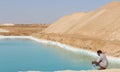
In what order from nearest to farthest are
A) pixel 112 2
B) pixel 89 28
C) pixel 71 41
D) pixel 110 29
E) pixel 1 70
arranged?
pixel 1 70 → pixel 71 41 → pixel 110 29 → pixel 89 28 → pixel 112 2

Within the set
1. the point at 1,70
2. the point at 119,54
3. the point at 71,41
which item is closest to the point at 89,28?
the point at 71,41

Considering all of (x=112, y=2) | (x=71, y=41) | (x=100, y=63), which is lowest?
(x=100, y=63)

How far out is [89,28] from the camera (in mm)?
60719

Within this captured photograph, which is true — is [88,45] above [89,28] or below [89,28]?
below

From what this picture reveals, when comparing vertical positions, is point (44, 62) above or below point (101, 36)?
below

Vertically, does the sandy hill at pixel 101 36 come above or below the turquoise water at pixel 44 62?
above

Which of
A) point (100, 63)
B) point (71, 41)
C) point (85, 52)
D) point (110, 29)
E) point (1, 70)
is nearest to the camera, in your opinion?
point (100, 63)

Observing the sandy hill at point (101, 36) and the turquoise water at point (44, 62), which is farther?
the sandy hill at point (101, 36)

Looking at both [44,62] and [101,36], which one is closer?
[44,62]

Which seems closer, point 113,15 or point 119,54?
point 119,54

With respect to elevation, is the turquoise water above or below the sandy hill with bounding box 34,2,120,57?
below

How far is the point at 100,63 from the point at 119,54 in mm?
10205

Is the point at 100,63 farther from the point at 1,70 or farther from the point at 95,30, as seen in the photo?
the point at 95,30

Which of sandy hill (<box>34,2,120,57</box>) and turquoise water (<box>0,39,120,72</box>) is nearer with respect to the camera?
turquoise water (<box>0,39,120,72</box>)
